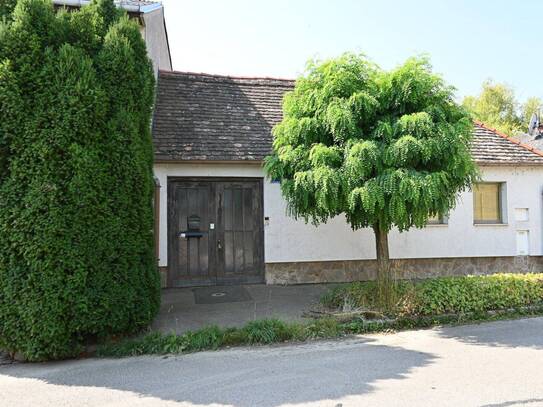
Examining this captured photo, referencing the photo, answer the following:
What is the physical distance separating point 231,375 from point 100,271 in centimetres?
223

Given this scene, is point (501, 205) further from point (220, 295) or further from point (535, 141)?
point (535, 141)

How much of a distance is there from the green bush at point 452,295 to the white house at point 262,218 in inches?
95.4

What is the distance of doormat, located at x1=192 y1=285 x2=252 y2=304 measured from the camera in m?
7.80

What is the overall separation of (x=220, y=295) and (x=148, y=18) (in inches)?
256

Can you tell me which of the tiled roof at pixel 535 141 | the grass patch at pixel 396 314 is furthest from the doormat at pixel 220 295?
the tiled roof at pixel 535 141

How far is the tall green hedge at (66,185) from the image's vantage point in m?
4.92

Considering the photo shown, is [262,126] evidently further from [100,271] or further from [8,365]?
[8,365]

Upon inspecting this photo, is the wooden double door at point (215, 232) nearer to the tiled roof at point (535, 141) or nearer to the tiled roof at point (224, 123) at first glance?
the tiled roof at point (224, 123)

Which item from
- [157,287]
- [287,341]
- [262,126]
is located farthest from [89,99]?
[262,126]

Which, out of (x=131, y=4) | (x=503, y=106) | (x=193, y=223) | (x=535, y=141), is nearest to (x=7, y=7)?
(x=131, y=4)

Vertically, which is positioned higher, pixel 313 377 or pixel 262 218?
pixel 262 218

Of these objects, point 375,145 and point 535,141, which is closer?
point 375,145

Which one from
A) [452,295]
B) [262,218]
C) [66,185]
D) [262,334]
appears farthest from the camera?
[262,218]

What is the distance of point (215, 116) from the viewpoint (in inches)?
397
